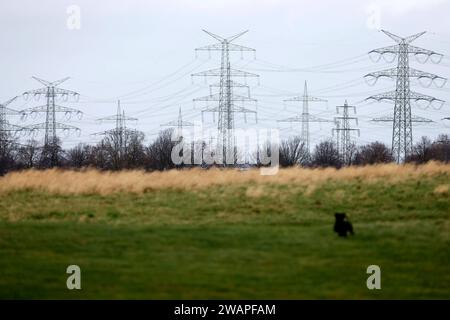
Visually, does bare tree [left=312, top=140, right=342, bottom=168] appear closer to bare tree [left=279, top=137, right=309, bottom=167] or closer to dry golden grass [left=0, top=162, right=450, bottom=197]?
bare tree [left=279, top=137, right=309, bottom=167]

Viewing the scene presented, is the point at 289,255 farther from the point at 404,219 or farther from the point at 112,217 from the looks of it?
the point at 112,217

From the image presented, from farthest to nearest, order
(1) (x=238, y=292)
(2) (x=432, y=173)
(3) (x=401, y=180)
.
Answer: (2) (x=432, y=173) → (3) (x=401, y=180) → (1) (x=238, y=292)

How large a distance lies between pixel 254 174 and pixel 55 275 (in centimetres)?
1962

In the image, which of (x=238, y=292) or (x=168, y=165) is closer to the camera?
(x=238, y=292)

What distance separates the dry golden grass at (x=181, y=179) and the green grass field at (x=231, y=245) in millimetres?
2551

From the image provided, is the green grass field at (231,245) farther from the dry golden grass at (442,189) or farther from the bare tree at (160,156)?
the bare tree at (160,156)

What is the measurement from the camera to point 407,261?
1494 cm

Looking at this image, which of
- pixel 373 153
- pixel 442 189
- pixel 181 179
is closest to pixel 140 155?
pixel 373 153

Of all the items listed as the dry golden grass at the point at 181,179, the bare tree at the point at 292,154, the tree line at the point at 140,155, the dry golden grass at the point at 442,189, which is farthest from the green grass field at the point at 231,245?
the bare tree at the point at 292,154

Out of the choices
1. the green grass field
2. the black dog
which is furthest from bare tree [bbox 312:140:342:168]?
the black dog

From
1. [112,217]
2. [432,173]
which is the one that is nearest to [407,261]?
[112,217]

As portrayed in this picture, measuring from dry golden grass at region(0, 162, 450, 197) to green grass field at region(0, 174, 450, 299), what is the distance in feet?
8.37

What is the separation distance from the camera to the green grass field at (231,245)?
1311 centimetres

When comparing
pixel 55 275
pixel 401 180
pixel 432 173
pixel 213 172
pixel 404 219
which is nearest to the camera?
pixel 55 275
